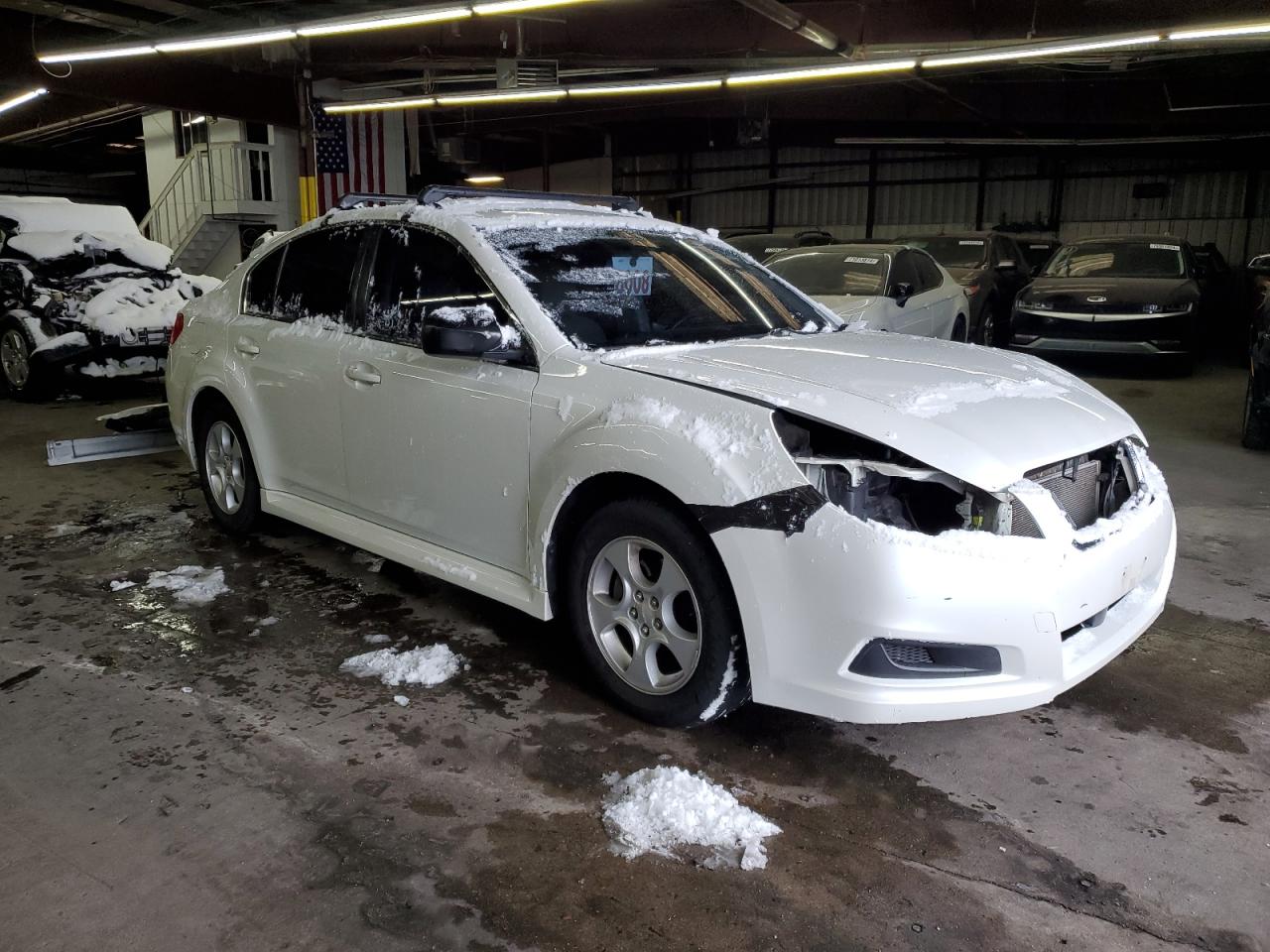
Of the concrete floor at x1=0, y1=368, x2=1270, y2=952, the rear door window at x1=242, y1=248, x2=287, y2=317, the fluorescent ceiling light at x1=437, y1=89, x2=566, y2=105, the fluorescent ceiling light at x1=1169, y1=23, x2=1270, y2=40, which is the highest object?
the fluorescent ceiling light at x1=437, y1=89, x2=566, y2=105

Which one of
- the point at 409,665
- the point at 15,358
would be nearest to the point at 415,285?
the point at 409,665

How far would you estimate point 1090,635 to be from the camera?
103 inches

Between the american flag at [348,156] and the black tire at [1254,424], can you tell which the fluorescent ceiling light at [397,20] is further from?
the black tire at [1254,424]

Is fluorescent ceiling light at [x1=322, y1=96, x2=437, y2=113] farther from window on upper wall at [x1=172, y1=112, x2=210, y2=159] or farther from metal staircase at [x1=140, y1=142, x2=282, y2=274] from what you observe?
window on upper wall at [x1=172, y1=112, x2=210, y2=159]

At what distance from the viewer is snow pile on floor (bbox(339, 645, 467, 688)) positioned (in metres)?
3.27

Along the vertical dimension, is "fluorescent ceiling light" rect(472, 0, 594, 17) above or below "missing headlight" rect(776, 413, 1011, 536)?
above

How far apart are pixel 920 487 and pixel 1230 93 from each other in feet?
50.9

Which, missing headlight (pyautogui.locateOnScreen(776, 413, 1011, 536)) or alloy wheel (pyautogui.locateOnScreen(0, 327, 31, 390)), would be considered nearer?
missing headlight (pyautogui.locateOnScreen(776, 413, 1011, 536))

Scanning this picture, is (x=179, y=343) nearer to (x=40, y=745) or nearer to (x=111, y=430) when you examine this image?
(x=40, y=745)

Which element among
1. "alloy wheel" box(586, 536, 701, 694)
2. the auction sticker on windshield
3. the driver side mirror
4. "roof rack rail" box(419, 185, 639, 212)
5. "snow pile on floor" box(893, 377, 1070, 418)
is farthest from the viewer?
"roof rack rail" box(419, 185, 639, 212)

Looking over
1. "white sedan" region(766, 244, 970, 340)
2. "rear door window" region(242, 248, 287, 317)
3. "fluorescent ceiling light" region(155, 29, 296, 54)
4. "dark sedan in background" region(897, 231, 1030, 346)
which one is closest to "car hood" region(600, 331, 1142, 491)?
"rear door window" region(242, 248, 287, 317)

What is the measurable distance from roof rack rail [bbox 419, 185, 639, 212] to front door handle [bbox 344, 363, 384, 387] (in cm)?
68

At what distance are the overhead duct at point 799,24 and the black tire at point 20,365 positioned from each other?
7663 mm

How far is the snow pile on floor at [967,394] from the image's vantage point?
8.43ft
